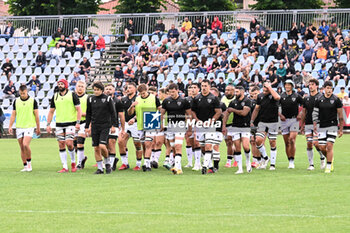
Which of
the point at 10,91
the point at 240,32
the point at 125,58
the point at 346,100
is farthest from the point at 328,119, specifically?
the point at 10,91

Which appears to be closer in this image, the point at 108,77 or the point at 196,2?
the point at 108,77

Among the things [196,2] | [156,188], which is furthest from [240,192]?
[196,2]

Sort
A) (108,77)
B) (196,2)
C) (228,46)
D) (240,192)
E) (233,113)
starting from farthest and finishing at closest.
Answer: (196,2)
(108,77)
(228,46)
(233,113)
(240,192)

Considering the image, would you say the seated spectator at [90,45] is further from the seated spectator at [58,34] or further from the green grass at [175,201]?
the green grass at [175,201]

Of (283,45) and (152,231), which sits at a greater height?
(283,45)

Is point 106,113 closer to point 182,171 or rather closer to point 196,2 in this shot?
point 182,171

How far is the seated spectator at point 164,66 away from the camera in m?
36.0

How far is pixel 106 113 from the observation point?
52.9 feet

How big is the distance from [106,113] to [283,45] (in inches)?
773

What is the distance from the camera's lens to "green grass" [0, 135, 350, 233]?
9398 mm

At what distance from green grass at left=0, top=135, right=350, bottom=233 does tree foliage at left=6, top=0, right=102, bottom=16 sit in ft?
113

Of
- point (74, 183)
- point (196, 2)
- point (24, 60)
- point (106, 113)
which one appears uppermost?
point (196, 2)

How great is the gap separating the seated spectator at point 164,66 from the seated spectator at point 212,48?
7.73 feet

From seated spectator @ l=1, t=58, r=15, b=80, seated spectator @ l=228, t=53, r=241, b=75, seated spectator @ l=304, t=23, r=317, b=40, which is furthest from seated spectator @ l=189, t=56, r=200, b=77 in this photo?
seated spectator @ l=1, t=58, r=15, b=80
